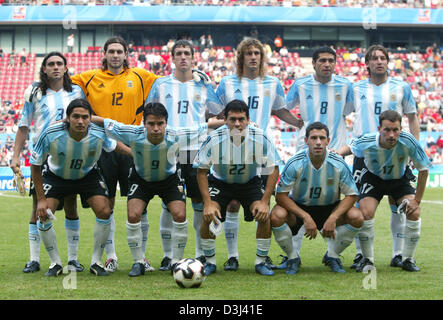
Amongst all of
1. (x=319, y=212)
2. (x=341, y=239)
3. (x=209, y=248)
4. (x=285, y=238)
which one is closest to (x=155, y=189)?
(x=209, y=248)

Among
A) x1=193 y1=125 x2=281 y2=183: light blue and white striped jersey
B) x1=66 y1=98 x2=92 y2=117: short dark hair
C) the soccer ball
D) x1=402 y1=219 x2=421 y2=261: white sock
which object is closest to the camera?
the soccer ball

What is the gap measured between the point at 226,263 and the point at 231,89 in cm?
179

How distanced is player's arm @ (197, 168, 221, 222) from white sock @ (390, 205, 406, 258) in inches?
80.9

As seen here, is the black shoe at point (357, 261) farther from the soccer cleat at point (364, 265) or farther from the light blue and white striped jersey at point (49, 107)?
the light blue and white striped jersey at point (49, 107)

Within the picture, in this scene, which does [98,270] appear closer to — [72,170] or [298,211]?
[72,170]

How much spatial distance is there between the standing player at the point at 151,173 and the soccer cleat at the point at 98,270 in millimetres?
265

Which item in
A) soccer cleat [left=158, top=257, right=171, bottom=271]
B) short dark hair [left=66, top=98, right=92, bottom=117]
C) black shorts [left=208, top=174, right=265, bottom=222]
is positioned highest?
short dark hair [left=66, top=98, right=92, bottom=117]

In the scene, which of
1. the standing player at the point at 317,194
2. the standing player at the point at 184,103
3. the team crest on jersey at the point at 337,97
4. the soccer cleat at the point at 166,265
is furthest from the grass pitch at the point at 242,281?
the team crest on jersey at the point at 337,97

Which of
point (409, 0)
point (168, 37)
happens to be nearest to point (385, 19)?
point (409, 0)

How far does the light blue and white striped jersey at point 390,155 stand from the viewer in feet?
20.6

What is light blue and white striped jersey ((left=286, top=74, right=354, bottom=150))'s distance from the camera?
687 centimetres

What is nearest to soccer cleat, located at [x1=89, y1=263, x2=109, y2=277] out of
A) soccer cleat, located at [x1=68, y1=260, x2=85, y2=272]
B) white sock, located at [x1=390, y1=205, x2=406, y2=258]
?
soccer cleat, located at [x1=68, y1=260, x2=85, y2=272]

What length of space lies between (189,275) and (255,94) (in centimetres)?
226

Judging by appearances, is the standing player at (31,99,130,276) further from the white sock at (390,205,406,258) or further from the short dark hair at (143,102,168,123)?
the white sock at (390,205,406,258)
